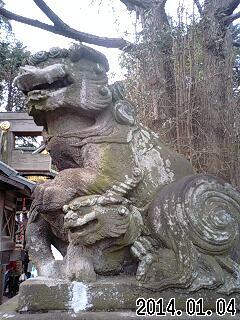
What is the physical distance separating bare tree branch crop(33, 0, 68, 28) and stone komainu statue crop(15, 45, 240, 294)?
3.08 metres

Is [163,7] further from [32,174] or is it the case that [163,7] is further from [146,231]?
[32,174]

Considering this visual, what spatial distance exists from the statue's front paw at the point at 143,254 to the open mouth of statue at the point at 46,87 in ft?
2.95

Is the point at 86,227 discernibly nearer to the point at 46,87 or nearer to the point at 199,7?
the point at 46,87

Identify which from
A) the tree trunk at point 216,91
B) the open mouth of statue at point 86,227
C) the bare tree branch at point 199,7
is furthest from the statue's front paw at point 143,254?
the bare tree branch at point 199,7

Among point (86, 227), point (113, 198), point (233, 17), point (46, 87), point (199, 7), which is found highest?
point (199, 7)

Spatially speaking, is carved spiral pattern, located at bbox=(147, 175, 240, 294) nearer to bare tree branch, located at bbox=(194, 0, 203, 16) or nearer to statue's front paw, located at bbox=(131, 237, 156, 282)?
statue's front paw, located at bbox=(131, 237, 156, 282)

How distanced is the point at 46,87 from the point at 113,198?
0.73m

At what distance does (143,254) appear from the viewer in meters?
1.64

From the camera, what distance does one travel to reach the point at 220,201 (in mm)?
1762

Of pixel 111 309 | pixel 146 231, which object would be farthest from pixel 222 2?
pixel 111 309

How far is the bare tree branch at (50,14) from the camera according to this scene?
4633 mm

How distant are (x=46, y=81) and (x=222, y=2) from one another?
3824 millimetres

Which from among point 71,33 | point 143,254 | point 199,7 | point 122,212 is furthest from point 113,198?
point 199,7
